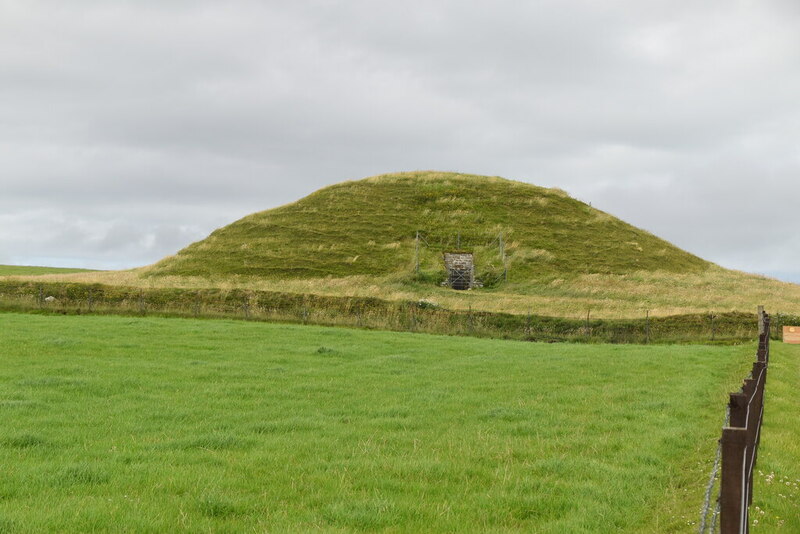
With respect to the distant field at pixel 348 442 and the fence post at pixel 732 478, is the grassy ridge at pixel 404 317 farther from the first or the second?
the fence post at pixel 732 478

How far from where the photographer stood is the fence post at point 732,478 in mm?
5953

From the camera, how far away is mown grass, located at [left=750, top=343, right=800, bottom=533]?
363 inches

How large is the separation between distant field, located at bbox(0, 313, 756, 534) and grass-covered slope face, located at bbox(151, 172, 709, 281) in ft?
176

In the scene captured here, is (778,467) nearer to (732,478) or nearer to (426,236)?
(732,478)

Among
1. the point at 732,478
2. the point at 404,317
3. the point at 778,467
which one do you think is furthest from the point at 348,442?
the point at 404,317

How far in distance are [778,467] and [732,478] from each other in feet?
21.9

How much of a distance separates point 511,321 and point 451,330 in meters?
4.59

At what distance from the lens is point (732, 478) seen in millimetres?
6039

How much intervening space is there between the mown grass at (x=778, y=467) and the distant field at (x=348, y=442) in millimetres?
898

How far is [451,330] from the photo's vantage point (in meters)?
44.0

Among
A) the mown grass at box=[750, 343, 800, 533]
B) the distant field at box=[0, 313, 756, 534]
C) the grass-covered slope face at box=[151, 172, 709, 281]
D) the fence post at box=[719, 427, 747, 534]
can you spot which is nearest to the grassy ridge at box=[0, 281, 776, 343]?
the distant field at box=[0, 313, 756, 534]

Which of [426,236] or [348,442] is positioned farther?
[426,236]

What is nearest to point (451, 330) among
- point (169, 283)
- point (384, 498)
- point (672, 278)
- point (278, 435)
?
point (278, 435)

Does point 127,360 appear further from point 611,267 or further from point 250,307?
point 611,267
